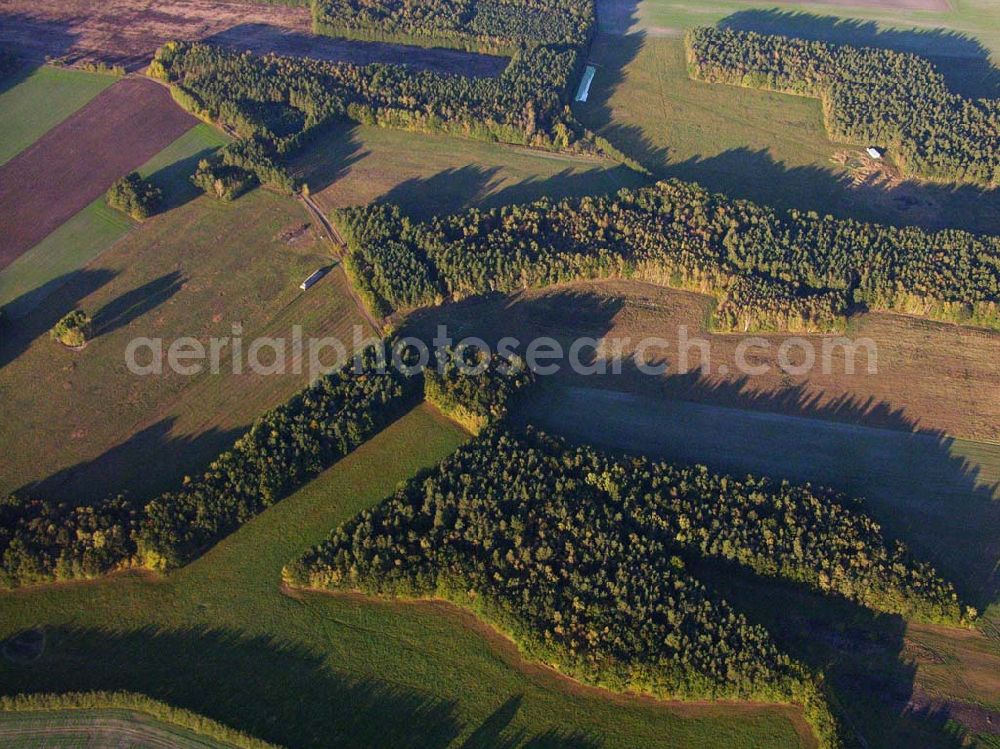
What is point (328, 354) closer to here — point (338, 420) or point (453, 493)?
point (338, 420)

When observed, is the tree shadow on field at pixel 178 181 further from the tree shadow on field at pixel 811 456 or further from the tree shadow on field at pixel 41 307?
the tree shadow on field at pixel 811 456

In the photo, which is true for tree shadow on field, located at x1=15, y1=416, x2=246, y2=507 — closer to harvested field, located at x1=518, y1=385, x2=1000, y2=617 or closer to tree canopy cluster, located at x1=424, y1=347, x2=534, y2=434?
tree canopy cluster, located at x1=424, y1=347, x2=534, y2=434

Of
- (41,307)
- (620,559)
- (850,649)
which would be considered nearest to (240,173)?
(41,307)

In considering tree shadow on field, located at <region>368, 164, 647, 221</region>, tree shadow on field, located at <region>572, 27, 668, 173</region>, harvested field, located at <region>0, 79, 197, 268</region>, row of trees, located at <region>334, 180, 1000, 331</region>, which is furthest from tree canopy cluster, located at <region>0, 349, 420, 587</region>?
tree shadow on field, located at <region>572, 27, 668, 173</region>

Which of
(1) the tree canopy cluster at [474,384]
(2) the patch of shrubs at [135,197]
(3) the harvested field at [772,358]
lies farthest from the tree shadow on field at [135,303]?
(1) the tree canopy cluster at [474,384]

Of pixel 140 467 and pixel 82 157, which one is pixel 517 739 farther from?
pixel 82 157

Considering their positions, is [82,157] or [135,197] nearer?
[135,197]
